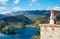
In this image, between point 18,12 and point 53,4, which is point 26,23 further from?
point 53,4

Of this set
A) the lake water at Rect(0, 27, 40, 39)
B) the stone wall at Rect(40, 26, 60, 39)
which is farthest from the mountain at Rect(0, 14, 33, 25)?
the stone wall at Rect(40, 26, 60, 39)

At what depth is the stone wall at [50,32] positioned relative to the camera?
2771mm

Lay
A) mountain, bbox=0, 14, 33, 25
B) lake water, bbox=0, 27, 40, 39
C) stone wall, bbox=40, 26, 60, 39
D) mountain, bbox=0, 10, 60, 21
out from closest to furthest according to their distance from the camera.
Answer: stone wall, bbox=40, 26, 60, 39, lake water, bbox=0, 27, 40, 39, mountain, bbox=0, 10, 60, 21, mountain, bbox=0, 14, 33, 25

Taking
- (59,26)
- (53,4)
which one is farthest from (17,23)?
(59,26)

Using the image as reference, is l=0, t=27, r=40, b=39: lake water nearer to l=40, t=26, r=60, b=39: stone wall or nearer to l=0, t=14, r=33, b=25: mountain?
l=0, t=14, r=33, b=25: mountain

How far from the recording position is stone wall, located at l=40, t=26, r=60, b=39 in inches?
109

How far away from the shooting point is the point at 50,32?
283 cm

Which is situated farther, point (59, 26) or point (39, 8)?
point (39, 8)

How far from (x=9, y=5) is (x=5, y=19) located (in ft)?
1.83

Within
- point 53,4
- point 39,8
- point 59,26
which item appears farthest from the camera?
point 39,8

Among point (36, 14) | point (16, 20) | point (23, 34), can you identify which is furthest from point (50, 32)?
point (16, 20)

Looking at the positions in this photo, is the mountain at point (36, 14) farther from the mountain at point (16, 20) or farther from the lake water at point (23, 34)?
the lake water at point (23, 34)

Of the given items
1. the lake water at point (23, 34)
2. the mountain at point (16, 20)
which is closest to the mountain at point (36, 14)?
the mountain at point (16, 20)

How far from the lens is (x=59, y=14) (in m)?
6.51
